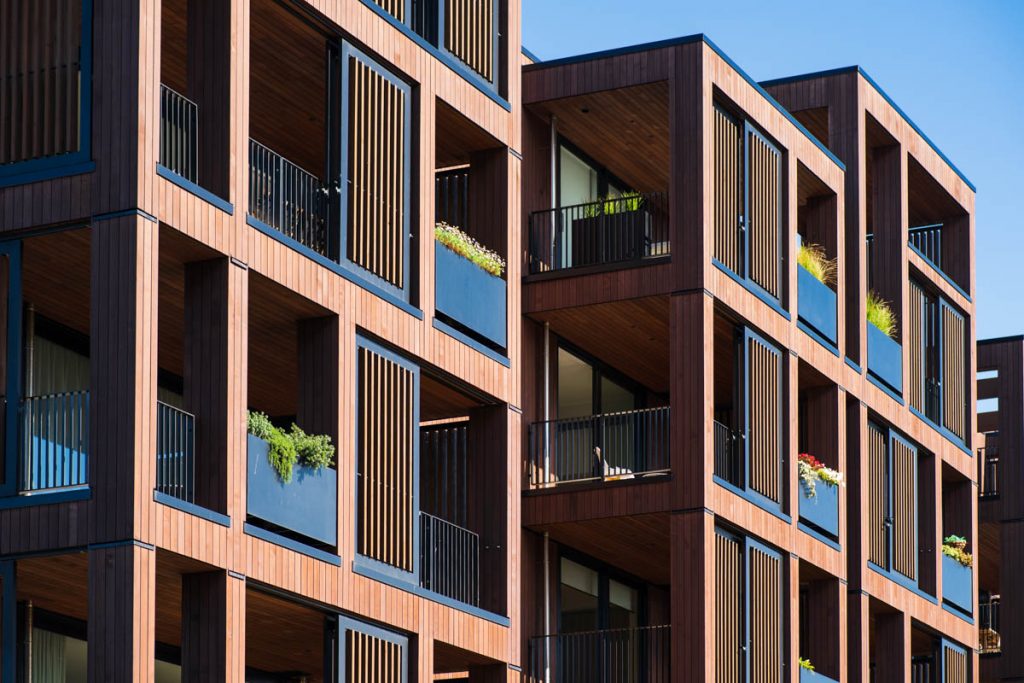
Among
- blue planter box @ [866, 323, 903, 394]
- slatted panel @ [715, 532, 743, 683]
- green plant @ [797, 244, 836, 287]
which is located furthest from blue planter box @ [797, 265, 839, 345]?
slatted panel @ [715, 532, 743, 683]

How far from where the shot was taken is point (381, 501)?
1243 inches

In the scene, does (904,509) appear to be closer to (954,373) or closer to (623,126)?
(954,373)

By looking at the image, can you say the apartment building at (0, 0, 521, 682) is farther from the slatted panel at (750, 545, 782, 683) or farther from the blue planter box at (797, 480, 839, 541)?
the blue planter box at (797, 480, 839, 541)

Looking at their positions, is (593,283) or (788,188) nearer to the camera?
(593,283)

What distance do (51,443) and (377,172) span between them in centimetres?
611

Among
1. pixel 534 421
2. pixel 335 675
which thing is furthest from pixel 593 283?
pixel 335 675

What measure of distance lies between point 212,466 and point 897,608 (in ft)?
68.9

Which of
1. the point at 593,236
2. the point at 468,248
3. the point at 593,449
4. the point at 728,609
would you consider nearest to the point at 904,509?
the point at 728,609

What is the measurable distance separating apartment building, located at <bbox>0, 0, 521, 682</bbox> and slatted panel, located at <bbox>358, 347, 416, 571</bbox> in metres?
0.04

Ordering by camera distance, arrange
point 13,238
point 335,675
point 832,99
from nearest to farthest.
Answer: point 13,238 < point 335,675 < point 832,99

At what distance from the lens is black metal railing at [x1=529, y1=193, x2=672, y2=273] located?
39.2 metres

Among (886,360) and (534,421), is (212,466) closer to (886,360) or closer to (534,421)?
(534,421)

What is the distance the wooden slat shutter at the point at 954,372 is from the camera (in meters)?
49.9

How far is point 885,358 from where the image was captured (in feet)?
152
